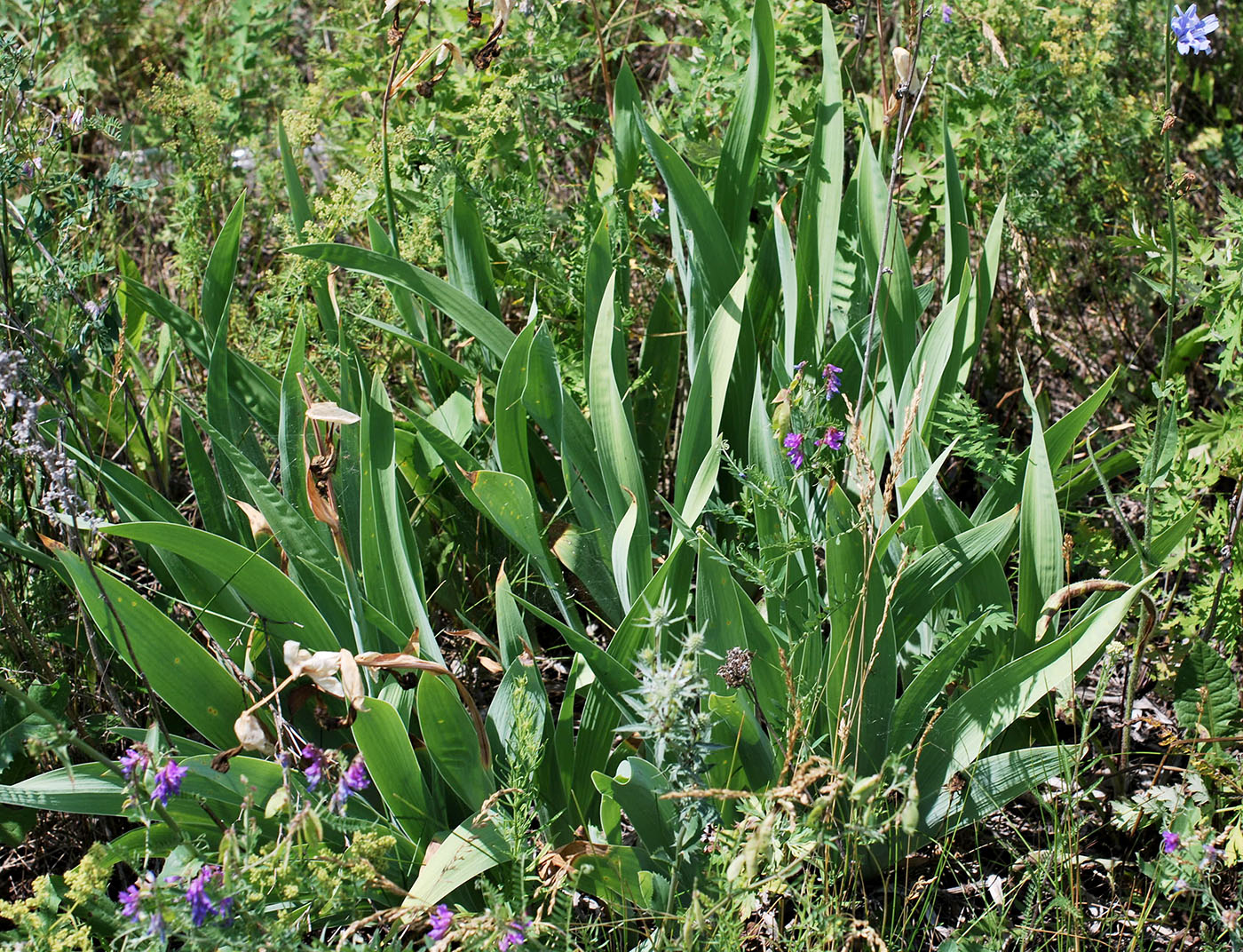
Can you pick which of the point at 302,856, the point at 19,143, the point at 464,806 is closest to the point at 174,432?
the point at 19,143

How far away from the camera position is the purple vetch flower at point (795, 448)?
142 cm

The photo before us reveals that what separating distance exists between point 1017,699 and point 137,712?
1307 mm

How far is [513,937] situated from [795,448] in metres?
0.72

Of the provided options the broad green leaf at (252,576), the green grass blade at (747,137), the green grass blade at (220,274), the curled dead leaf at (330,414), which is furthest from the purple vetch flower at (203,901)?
the green grass blade at (747,137)

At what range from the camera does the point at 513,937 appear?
107 centimetres

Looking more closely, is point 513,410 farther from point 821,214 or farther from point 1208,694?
point 1208,694

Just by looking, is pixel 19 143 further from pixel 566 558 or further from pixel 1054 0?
pixel 1054 0

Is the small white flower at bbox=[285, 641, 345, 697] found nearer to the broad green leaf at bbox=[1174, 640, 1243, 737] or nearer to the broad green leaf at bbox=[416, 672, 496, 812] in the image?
the broad green leaf at bbox=[416, 672, 496, 812]

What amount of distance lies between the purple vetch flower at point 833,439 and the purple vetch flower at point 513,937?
73 cm

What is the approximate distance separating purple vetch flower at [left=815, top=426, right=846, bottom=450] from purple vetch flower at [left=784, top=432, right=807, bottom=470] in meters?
0.03

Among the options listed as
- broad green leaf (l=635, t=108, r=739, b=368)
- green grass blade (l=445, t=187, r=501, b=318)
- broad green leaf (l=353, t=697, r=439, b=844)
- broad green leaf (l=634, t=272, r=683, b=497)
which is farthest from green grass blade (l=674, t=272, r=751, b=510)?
broad green leaf (l=353, t=697, r=439, b=844)

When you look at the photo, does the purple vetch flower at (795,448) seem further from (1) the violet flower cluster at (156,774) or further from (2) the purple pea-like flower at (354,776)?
(1) the violet flower cluster at (156,774)

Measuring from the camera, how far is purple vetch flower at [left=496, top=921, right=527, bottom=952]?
1065 millimetres

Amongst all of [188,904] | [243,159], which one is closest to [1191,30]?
[188,904]
